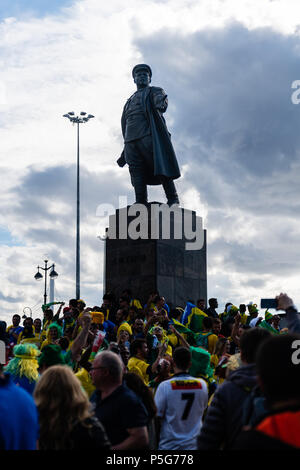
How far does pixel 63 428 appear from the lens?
288cm

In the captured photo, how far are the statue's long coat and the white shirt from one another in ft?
34.1

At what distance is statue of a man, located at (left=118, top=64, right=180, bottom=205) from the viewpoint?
14.9 metres

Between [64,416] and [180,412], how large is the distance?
192cm

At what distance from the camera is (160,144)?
14969mm

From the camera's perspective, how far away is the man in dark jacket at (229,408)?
2996mm

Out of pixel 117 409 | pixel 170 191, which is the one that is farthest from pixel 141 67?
pixel 117 409

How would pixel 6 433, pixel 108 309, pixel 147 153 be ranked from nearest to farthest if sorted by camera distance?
pixel 6 433 → pixel 108 309 → pixel 147 153

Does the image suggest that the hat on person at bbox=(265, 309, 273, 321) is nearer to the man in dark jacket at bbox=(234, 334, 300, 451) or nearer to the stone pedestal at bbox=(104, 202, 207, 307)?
the stone pedestal at bbox=(104, 202, 207, 307)

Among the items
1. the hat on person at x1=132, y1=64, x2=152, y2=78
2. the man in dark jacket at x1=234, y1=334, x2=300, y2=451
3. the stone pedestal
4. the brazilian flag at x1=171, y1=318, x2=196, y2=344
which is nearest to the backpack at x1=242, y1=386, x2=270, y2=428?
the man in dark jacket at x1=234, y1=334, x2=300, y2=451
